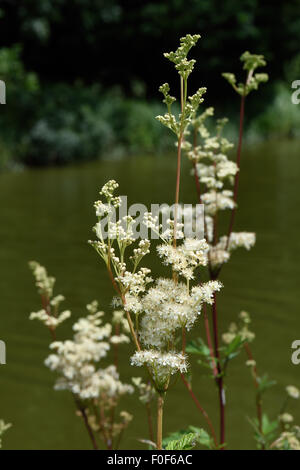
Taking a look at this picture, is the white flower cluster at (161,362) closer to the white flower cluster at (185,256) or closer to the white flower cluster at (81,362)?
the white flower cluster at (185,256)

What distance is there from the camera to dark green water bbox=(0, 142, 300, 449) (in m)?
2.96

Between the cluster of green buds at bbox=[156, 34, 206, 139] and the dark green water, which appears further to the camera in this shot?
the dark green water

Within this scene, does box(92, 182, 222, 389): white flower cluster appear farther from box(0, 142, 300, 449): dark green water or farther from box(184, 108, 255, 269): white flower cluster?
box(0, 142, 300, 449): dark green water

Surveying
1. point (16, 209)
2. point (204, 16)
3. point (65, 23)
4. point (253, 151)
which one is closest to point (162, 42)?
point (204, 16)

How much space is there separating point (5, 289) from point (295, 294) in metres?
2.46

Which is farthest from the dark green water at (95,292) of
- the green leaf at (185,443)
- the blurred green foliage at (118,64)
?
the blurred green foliage at (118,64)

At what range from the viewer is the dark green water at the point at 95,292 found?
296 cm

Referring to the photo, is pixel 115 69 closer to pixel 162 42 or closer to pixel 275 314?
pixel 162 42

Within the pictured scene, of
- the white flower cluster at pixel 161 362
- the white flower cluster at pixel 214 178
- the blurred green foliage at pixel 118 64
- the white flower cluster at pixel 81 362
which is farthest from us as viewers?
the blurred green foliage at pixel 118 64

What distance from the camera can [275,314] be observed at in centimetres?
414

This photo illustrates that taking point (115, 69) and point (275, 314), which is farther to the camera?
point (115, 69)

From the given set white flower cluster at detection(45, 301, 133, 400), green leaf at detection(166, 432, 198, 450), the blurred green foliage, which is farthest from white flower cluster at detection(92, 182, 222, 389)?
the blurred green foliage

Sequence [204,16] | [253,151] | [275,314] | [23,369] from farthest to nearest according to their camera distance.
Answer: [204,16]
[253,151]
[275,314]
[23,369]
